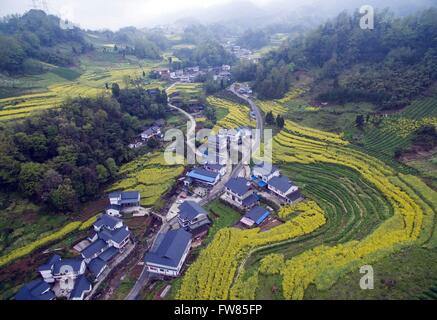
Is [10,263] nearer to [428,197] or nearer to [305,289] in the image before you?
[305,289]

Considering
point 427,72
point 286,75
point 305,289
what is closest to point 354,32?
point 286,75

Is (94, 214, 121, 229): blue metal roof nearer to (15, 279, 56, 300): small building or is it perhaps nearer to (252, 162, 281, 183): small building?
(15, 279, 56, 300): small building

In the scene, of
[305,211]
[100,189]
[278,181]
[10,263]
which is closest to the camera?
[10,263]

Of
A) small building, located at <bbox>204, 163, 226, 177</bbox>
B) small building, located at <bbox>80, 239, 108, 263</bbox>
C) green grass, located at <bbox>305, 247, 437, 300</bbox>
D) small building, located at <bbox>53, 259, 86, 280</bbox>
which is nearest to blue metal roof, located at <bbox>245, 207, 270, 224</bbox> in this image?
small building, located at <bbox>204, 163, 226, 177</bbox>

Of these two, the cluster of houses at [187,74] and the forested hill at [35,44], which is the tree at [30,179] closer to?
the forested hill at [35,44]

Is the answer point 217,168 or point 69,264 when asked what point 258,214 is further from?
point 69,264
